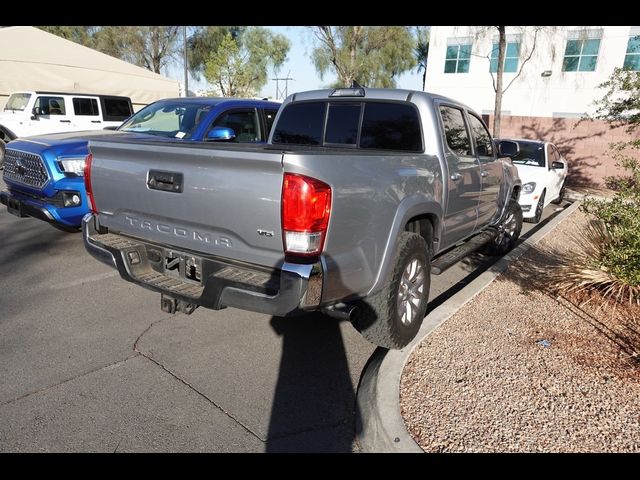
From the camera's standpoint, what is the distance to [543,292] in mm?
4727

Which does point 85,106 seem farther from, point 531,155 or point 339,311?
point 339,311

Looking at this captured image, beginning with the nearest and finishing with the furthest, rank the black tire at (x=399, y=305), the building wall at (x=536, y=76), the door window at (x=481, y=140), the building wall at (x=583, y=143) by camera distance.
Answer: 1. the black tire at (x=399, y=305)
2. the door window at (x=481, y=140)
3. the building wall at (x=583, y=143)
4. the building wall at (x=536, y=76)

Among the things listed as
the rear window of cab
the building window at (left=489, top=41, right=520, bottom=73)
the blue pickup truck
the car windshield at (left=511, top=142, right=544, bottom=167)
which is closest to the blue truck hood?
Result: the blue pickup truck

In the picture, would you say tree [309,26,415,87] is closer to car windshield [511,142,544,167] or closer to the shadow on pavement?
car windshield [511,142,544,167]

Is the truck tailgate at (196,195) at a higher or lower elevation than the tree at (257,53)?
lower

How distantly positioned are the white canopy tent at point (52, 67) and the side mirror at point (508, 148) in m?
18.5

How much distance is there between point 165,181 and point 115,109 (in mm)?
11871

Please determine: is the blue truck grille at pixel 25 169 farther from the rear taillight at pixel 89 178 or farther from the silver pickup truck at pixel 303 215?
the silver pickup truck at pixel 303 215

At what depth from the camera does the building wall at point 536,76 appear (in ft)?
72.9

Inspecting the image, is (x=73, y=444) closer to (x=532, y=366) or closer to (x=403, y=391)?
(x=403, y=391)

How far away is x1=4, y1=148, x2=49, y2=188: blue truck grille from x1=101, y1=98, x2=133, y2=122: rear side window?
25.3 ft

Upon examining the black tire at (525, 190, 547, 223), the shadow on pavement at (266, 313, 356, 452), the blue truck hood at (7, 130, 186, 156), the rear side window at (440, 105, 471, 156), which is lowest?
the black tire at (525, 190, 547, 223)

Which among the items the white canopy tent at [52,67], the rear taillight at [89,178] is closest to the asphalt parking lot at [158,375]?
the rear taillight at [89,178]

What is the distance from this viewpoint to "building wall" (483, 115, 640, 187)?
14.5 meters
